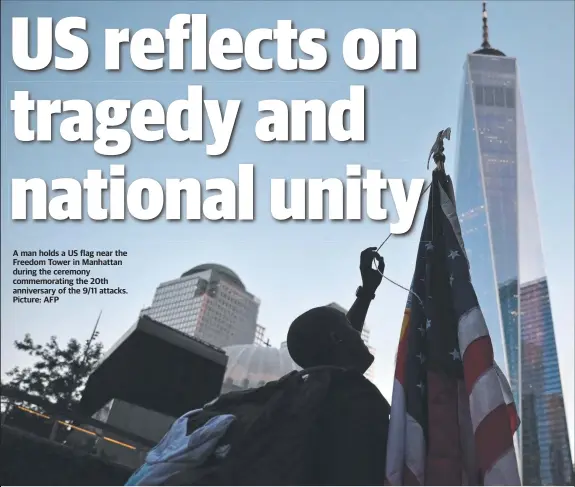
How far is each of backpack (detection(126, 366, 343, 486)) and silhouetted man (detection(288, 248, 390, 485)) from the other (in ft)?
0.19

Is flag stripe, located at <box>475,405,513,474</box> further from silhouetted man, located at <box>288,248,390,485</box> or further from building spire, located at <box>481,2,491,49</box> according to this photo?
building spire, located at <box>481,2,491,49</box>

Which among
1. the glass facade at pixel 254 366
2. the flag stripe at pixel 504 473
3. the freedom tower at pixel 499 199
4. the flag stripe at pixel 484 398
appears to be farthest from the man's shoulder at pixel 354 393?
the freedom tower at pixel 499 199

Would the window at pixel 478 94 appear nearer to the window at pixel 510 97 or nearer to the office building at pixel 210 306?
the window at pixel 510 97

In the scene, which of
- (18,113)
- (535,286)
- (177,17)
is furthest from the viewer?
(535,286)

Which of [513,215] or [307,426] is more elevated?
[513,215]

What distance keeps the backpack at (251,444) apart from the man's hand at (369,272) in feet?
2.03

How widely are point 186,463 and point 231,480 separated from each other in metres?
0.20

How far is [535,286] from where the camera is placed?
128 meters

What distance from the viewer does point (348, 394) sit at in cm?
239

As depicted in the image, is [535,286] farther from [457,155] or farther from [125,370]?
[125,370]

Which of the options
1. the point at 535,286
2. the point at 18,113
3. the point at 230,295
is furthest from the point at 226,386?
the point at 535,286

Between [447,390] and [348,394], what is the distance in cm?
49

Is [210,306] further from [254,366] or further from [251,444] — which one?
[251,444]

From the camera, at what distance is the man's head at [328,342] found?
262 centimetres
